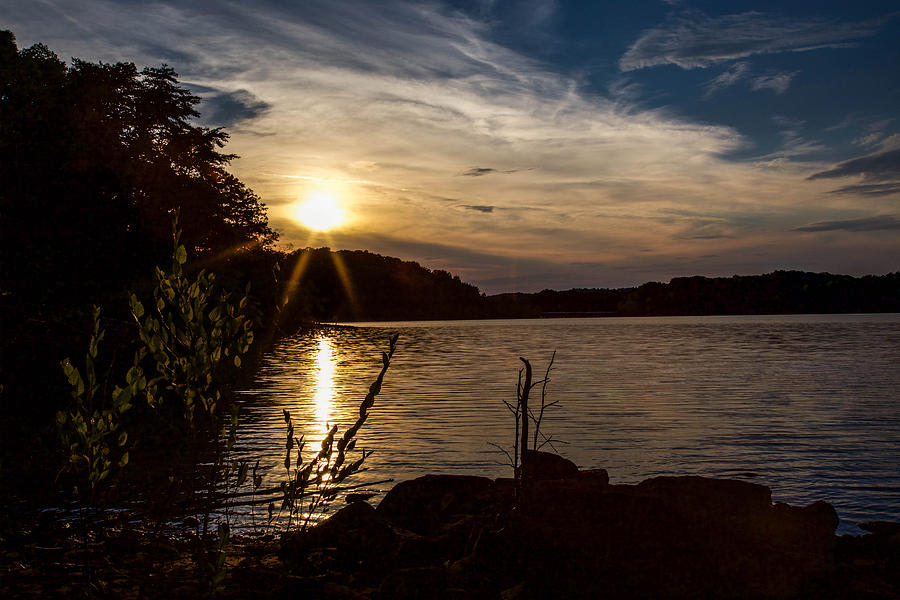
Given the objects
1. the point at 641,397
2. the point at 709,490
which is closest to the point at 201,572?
the point at 709,490

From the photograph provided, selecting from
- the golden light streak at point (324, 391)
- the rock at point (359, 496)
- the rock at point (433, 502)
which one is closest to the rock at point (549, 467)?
the rock at point (433, 502)

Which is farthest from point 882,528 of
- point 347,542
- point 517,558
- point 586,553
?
point 347,542

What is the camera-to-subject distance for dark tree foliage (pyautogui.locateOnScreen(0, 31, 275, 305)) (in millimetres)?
27734

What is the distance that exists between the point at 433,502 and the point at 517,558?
286 cm

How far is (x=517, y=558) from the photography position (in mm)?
8492

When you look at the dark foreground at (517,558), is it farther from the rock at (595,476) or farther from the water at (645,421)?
the water at (645,421)

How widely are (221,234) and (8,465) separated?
149 feet

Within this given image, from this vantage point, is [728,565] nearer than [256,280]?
Yes

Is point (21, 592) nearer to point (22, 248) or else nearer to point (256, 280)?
point (22, 248)

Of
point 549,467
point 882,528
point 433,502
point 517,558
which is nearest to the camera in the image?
point 517,558

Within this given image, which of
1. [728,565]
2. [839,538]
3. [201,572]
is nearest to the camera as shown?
[201,572]

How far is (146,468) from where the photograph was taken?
16312mm

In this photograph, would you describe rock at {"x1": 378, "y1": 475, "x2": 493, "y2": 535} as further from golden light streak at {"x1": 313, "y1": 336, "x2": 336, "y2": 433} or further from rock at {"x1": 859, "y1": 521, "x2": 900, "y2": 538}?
golden light streak at {"x1": 313, "y1": 336, "x2": 336, "y2": 433}

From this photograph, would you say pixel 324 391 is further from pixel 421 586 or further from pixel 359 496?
pixel 421 586
